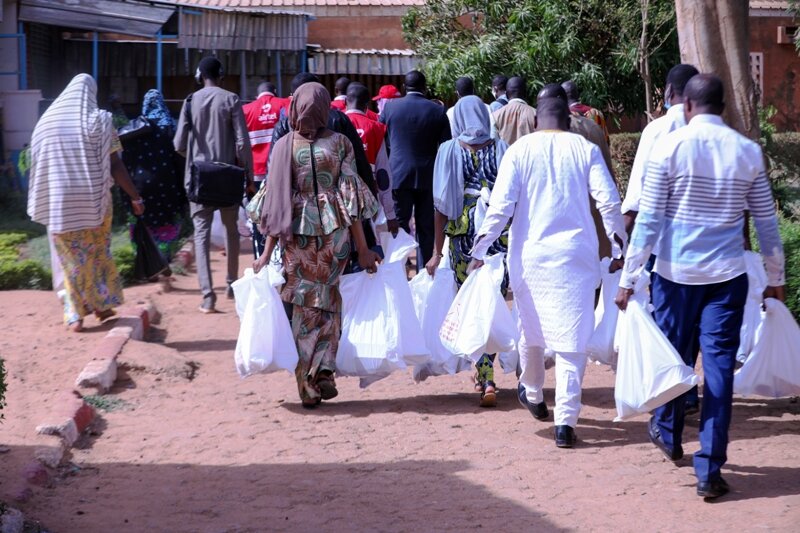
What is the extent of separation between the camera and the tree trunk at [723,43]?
8.23m

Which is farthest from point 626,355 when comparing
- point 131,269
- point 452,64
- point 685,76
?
point 452,64

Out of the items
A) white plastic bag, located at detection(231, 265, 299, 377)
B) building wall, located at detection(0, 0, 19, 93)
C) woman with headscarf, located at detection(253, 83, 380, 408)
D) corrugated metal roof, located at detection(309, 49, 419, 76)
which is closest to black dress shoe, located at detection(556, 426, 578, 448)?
woman with headscarf, located at detection(253, 83, 380, 408)

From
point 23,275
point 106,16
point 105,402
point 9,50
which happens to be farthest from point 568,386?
point 9,50

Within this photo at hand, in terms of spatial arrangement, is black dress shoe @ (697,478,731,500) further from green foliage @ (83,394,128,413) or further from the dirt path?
green foliage @ (83,394,128,413)

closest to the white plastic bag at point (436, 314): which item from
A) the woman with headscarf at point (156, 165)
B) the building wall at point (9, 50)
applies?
the woman with headscarf at point (156, 165)

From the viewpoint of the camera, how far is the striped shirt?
5.00 m

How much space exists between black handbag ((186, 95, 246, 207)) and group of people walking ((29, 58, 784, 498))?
0.22m

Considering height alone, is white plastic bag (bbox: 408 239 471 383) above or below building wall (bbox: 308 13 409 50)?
below

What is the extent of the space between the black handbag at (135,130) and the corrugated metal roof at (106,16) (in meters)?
7.02

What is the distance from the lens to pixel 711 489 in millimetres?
5020

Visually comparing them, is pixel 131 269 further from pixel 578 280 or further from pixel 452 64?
pixel 452 64

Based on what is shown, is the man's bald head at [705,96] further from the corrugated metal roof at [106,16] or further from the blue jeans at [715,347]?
the corrugated metal roof at [106,16]

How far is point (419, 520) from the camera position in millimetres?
4941

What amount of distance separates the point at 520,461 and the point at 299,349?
5.52 ft
